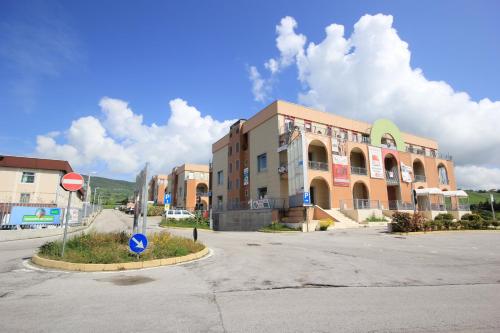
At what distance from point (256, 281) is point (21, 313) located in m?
4.60

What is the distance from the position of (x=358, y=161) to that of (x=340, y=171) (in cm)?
630

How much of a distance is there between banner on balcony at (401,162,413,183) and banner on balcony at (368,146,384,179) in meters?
4.48

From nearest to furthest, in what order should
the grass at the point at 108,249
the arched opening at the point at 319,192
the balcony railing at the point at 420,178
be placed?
1. the grass at the point at 108,249
2. the arched opening at the point at 319,192
3. the balcony railing at the point at 420,178

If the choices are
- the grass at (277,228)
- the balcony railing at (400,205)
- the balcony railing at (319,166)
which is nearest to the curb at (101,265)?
the grass at (277,228)

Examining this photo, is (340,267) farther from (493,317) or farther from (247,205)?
(247,205)

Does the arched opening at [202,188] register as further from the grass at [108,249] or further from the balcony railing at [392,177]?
the grass at [108,249]

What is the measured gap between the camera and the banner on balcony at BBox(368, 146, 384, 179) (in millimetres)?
34938

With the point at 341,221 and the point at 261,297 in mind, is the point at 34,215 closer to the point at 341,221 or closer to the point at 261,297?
the point at 261,297

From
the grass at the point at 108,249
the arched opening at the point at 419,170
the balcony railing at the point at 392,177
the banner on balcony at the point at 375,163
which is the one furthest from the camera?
the arched opening at the point at 419,170

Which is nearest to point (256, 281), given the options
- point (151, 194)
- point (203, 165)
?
point (203, 165)

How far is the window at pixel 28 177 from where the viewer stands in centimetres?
3900

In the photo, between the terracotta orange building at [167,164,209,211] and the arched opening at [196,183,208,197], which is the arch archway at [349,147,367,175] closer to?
the terracotta orange building at [167,164,209,211]

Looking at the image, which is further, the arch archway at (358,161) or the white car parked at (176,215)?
the white car parked at (176,215)

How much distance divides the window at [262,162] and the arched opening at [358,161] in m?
10.4
